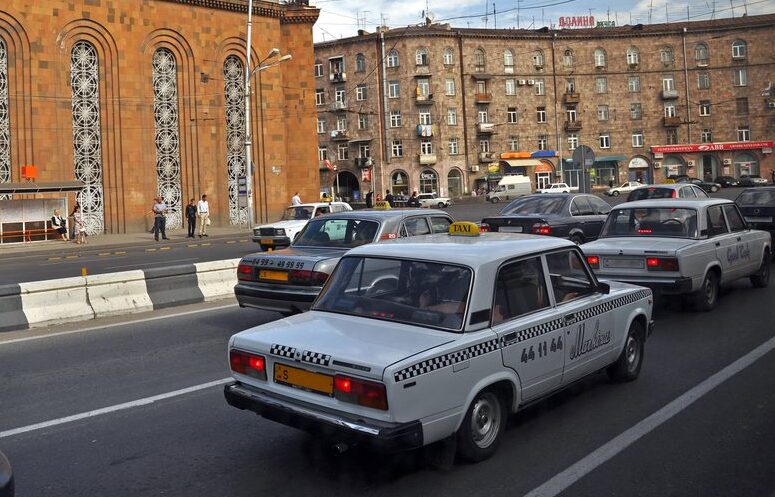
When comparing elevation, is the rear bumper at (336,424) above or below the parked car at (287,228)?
below

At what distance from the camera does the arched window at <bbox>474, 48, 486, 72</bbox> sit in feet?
227

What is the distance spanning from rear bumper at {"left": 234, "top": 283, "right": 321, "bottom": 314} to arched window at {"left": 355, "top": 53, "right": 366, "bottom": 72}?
201 ft

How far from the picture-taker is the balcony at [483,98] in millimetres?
68875

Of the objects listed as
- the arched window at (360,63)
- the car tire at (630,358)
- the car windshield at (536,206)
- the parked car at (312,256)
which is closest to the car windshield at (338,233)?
the parked car at (312,256)

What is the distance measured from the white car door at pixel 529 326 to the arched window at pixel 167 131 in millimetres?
35100

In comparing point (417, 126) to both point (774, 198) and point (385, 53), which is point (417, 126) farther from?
point (774, 198)

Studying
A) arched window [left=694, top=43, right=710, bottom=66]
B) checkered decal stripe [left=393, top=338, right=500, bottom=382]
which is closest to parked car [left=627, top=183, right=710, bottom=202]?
checkered decal stripe [left=393, top=338, right=500, bottom=382]

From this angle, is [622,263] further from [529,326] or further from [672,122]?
[672,122]

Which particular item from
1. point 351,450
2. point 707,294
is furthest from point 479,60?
point 351,450

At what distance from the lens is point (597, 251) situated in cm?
1027

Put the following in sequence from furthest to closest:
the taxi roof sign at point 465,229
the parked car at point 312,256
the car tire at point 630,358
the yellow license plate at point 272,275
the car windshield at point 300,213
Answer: the car windshield at point 300,213 → the yellow license plate at point 272,275 → the parked car at point 312,256 → the car tire at point 630,358 → the taxi roof sign at point 465,229

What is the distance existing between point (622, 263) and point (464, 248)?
527 cm

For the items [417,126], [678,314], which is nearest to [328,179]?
[417,126]

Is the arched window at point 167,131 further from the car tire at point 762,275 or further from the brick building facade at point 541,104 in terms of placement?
the car tire at point 762,275
